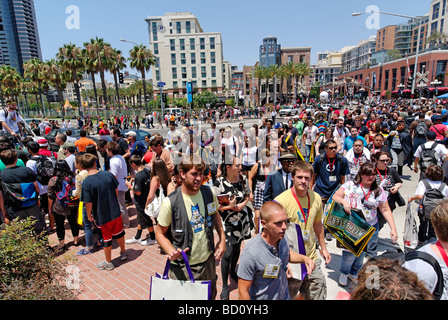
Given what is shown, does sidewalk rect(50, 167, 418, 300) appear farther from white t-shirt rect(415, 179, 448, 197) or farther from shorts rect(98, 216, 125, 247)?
white t-shirt rect(415, 179, 448, 197)

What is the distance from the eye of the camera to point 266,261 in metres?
2.24

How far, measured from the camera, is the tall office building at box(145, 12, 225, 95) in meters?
80.5

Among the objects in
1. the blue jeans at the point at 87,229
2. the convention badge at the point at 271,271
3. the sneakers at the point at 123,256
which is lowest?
the sneakers at the point at 123,256

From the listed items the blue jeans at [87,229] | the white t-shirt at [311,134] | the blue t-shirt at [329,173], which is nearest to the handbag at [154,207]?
the blue jeans at [87,229]

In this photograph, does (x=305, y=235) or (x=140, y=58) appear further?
(x=140, y=58)

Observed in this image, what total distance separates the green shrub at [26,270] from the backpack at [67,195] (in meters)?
1.67

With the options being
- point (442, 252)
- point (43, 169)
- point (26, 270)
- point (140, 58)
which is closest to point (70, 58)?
point (140, 58)

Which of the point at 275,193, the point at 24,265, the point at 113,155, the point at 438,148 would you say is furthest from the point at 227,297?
the point at 438,148

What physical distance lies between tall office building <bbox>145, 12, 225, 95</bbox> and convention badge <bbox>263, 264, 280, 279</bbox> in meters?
83.0

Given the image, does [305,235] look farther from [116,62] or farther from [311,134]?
[116,62]

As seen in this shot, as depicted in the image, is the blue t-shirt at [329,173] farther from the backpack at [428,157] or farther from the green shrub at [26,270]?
the green shrub at [26,270]

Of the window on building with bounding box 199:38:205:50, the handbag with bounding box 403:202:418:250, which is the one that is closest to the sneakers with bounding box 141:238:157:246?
the handbag with bounding box 403:202:418:250

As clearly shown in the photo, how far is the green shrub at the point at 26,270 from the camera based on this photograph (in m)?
2.63

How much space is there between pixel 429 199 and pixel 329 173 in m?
1.53
